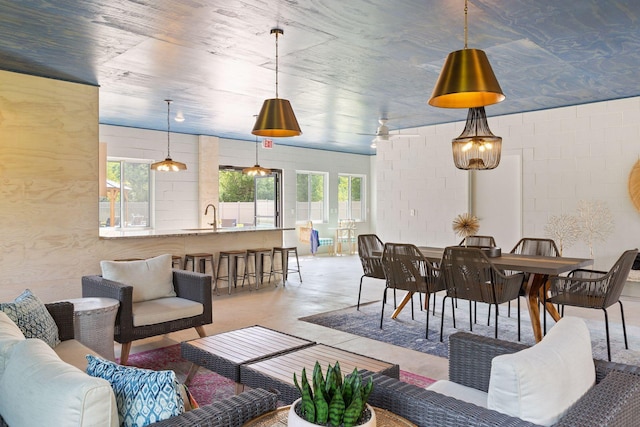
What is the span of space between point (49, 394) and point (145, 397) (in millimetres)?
258

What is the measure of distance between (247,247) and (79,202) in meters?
2.57

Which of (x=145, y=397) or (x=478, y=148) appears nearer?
(x=145, y=397)

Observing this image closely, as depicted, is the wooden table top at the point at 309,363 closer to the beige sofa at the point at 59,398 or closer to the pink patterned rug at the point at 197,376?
the pink patterned rug at the point at 197,376

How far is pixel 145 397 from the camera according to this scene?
56.7 inches

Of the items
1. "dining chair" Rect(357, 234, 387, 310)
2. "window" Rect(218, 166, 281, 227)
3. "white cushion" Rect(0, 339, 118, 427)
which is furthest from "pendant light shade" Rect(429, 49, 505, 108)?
"window" Rect(218, 166, 281, 227)

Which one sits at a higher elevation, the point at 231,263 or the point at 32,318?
the point at 32,318

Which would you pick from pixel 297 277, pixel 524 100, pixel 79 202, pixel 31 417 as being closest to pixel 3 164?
pixel 79 202

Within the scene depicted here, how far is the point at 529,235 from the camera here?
23.8 ft

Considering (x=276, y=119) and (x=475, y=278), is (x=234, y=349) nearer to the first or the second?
(x=276, y=119)

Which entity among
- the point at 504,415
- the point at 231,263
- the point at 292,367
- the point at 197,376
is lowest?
the point at 197,376

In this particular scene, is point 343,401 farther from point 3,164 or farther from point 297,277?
point 297,277

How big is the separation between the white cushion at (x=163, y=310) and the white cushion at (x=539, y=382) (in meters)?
2.93

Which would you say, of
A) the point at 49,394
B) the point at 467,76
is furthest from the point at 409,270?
the point at 49,394

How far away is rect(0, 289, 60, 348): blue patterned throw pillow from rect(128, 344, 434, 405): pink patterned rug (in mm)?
943
